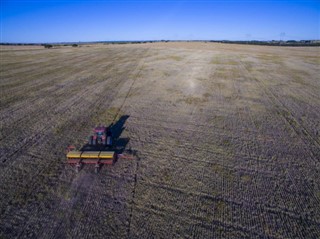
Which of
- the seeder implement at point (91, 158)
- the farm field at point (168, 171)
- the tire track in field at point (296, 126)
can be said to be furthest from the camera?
the tire track in field at point (296, 126)

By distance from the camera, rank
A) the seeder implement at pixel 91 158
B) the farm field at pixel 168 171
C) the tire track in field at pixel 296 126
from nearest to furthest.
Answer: the farm field at pixel 168 171 → the seeder implement at pixel 91 158 → the tire track in field at pixel 296 126

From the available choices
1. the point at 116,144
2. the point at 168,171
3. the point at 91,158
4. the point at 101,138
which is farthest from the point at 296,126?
the point at 91,158

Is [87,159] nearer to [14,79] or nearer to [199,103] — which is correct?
[199,103]

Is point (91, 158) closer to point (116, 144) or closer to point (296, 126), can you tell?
point (116, 144)

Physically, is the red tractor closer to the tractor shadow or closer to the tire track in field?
the tractor shadow

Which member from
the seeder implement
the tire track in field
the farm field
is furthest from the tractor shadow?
the tire track in field

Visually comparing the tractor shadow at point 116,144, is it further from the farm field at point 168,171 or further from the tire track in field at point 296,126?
the tire track in field at point 296,126

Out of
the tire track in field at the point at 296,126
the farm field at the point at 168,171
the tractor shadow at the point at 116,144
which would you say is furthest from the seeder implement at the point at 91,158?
the tire track in field at the point at 296,126

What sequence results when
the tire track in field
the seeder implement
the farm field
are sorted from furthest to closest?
the tire track in field → the seeder implement → the farm field

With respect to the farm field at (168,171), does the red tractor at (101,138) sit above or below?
above

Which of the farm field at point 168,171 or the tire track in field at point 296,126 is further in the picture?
the tire track in field at point 296,126

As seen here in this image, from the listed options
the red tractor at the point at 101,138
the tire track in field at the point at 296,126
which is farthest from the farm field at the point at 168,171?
the red tractor at the point at 101,138

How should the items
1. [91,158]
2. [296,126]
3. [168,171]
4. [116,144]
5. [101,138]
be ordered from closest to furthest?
[168,171] → [91,158] → [101,138] → [116,144] → [296,126]
